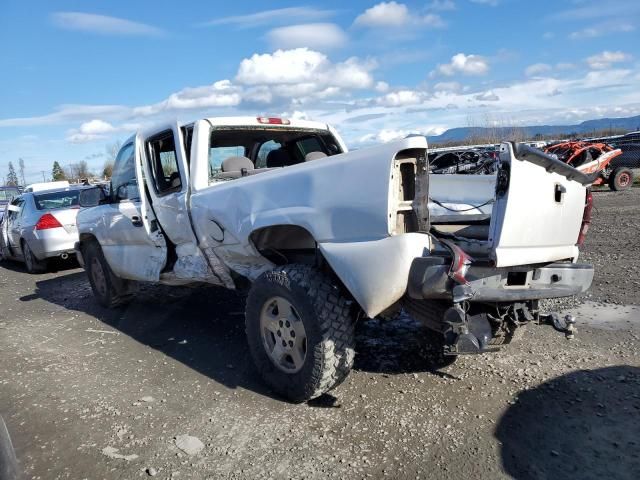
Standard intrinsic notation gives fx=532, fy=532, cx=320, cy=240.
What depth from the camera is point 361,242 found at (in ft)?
10.7

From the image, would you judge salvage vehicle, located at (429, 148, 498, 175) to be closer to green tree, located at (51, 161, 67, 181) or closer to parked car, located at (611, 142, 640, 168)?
parked car, located at (611, 142, 640, 168)

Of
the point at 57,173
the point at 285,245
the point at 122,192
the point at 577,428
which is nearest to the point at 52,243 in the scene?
the point at 122,192

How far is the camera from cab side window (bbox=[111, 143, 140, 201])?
5.59 metres

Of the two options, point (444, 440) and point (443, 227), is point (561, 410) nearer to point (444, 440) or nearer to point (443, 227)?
point (444, 440)

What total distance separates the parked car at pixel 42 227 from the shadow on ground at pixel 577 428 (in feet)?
27.2

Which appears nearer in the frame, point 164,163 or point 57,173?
point 164,163

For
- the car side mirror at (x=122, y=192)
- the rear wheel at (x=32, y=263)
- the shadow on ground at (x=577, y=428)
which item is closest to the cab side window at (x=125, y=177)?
the car side mirror at (x=122, y=192)

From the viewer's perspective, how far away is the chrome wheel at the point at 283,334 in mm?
3713

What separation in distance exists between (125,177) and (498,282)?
4.19 m

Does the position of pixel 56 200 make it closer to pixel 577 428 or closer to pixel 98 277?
pixel 98 277

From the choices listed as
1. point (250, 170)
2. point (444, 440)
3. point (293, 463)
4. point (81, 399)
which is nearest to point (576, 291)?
→ point (444, 440)

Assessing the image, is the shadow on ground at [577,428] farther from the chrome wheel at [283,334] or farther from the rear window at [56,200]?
the rear window at [56,200]

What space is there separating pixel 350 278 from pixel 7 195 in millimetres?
18491

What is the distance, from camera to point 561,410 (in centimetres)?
350
